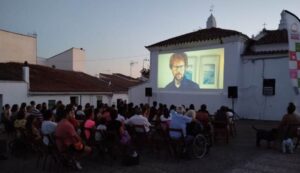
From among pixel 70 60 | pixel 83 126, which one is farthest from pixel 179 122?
pixel 70 60

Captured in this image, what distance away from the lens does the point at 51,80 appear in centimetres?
2800

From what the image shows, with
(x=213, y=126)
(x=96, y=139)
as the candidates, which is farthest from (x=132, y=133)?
(x=213, y=126)

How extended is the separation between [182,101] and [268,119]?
657 cm

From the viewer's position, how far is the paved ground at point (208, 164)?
743 cm

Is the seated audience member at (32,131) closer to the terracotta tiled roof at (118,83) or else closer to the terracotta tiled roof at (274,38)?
the terracotta tiled roof at (274,38)

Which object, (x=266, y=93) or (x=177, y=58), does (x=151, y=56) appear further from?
(x=266, y=93)

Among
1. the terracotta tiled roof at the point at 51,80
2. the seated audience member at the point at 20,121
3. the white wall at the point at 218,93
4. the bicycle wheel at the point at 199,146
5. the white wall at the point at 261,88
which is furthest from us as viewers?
the terracotta tiled roof at the point at 51,80

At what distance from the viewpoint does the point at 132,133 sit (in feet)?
29.3

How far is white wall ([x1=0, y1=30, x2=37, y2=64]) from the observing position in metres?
32.0

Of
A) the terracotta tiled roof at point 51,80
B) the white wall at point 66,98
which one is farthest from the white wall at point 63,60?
the white wall at point 66,98

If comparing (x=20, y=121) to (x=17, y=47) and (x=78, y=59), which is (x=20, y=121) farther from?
(x=78, y=59)

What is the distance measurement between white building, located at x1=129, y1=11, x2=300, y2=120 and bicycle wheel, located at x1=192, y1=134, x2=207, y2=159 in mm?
13411

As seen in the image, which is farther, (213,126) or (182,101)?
Result: (182,101)

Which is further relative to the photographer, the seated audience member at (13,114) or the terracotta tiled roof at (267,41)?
the terracotta tiled roof at (267,41)
